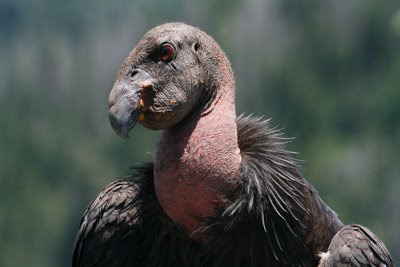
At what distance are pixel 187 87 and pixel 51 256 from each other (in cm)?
1460

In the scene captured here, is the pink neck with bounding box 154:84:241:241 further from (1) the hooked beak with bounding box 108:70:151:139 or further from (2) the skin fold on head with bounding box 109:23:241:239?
(1) the hooked beak with bounding box 108:70:151:139

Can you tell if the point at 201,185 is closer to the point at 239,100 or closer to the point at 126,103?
the point at 126,103

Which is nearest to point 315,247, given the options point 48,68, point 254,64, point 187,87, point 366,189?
point 187,87

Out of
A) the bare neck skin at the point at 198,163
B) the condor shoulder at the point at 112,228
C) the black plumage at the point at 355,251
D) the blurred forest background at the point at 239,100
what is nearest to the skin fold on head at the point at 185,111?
the bare neck skin at the point at 198,163

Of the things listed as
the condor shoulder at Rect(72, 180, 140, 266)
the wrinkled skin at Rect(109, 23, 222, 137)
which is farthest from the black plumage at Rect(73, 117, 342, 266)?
the wrinkled skin at Rect(109, 23, 222, 137)

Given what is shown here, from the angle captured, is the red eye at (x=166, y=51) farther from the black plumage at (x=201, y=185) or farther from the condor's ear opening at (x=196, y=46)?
the condor's ear opening at (x=196, y=46)

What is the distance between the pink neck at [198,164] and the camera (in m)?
5.07

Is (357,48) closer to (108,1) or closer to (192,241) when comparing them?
(108,1)

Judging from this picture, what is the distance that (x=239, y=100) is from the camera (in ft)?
58.4

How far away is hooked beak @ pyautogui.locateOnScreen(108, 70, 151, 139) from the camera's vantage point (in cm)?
485

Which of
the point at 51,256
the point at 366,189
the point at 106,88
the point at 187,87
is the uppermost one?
the point at 187,87

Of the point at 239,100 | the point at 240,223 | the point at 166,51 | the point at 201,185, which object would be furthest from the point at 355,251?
the point at 239,100

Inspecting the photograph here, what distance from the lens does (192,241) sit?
5273 millimetres

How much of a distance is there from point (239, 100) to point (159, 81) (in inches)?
505
